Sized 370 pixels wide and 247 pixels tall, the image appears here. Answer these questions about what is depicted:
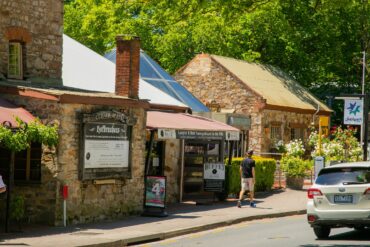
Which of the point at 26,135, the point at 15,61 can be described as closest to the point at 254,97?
the point at 15,61

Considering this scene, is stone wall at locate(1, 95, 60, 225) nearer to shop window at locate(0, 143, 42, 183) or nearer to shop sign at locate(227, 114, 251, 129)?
shop window at locate(0, 143, 42, 183)

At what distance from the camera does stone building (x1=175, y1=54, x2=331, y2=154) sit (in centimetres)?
4425

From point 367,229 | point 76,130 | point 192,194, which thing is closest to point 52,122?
point 76,130

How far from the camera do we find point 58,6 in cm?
2583

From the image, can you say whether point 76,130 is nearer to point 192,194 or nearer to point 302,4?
point 192,194

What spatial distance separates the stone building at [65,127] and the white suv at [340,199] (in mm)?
6086

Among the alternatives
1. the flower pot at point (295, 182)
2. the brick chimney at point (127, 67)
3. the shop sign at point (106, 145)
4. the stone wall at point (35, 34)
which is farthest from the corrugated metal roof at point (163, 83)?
the shop sign at point (106, 145)

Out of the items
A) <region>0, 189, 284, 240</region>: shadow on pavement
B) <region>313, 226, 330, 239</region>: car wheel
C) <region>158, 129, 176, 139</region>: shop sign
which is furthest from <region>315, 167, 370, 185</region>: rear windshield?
<region>158, 129, 176, 139</region>: shop sign

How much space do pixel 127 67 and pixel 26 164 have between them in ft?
15.3

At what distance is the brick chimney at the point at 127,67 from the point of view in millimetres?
25125

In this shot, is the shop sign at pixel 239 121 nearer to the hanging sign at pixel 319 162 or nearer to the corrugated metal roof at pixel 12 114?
the hanging sign at pixel 319 162

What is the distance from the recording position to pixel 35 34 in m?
24.9

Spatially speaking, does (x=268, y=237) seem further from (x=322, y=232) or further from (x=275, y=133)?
(x=275, y=133)

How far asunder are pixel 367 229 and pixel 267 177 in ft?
41.0
